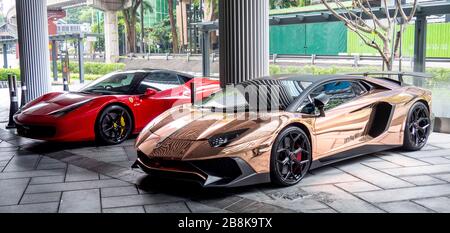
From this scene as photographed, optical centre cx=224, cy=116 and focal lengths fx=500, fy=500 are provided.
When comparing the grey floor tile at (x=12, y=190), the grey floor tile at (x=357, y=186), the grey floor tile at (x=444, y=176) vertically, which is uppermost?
the grey floor tile at (x=444, y=176)

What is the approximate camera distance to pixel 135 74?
7957 mm

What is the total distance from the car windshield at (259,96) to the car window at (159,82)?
2272 millimetres

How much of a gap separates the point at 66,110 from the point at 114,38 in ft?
72.5

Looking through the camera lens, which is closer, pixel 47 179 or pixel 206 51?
pixel 47 179

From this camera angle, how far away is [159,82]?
26.1ft

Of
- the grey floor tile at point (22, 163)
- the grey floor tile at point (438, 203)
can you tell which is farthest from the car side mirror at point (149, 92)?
the grey floor tile at point (438, 203)

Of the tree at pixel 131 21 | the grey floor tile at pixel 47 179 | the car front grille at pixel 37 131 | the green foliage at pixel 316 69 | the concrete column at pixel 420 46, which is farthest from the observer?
the tree at pixel 131 21

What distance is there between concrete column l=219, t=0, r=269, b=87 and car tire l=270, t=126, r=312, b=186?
1.77 m

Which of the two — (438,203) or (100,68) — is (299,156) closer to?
(438,203)

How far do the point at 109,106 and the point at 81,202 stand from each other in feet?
9.72

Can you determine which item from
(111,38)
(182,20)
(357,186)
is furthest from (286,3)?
(357,186)

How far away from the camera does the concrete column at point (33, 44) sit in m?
10.3

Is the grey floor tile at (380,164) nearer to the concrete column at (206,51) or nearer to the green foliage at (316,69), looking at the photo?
the green foliage at (316,69)
